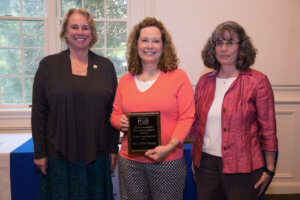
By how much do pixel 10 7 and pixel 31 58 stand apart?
78 cm

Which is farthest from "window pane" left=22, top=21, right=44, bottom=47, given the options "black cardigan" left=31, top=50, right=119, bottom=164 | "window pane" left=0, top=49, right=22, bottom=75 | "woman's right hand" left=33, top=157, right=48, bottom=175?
"woman's right hand" left=33, top=157, right=48, bottom=175

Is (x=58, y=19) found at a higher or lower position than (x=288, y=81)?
higher

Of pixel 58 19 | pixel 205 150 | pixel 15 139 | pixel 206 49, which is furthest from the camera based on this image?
pixel 58 19

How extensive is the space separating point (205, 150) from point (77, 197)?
1.00m

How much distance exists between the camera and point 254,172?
1.42 m

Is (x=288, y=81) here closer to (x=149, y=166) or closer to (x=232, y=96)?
(x=232, y=96)

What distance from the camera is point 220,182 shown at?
1.47 meters

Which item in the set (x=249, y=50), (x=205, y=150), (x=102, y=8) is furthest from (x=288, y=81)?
(x=102, y=8)

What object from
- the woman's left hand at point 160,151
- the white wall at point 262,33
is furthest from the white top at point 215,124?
the white wall at point 262,33

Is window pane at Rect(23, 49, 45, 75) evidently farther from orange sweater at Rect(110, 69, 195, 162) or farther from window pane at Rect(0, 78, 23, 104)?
orange sweater at Rect(110, 69, 195, 162)

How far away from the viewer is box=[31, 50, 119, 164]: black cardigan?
1.59 metres

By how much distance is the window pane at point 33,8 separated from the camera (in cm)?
325

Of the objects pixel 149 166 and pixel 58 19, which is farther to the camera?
pixel 58 19

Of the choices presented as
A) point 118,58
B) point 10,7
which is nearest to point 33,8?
point 10,7
